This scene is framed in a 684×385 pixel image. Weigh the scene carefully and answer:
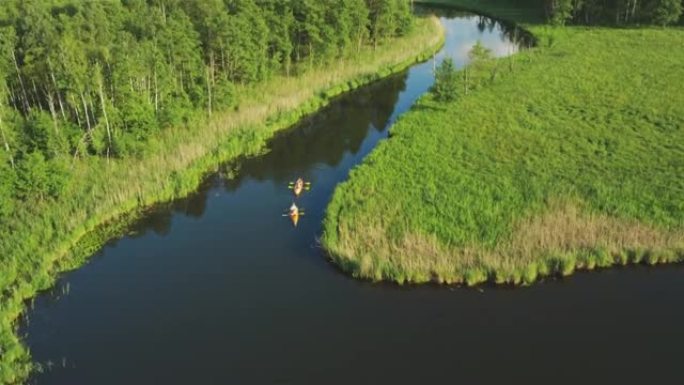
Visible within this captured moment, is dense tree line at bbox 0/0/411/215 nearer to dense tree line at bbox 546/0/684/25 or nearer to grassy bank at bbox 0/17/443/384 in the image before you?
grassy bank at bbox 0/17/443/384

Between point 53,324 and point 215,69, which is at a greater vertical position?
point 215,69

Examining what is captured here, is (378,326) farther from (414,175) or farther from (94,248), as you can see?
(94,248)

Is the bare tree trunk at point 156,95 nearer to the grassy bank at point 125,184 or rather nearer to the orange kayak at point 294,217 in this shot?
the grassy bank at point 125,184

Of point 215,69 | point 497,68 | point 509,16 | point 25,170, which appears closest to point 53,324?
point 25,170

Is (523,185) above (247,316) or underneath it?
above

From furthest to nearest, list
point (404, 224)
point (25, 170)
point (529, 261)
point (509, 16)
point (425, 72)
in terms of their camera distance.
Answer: point (509, 16) < point (425, 72) < point (25, 170) < point (404, 224) < point (529, 261)

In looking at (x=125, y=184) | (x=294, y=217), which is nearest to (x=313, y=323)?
(x=294, y=217)

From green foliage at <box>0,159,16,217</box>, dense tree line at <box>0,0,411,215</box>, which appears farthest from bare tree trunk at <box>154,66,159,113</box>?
green foliage at <box>0,159,16,217</box>

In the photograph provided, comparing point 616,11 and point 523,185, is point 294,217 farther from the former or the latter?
point 616,11
